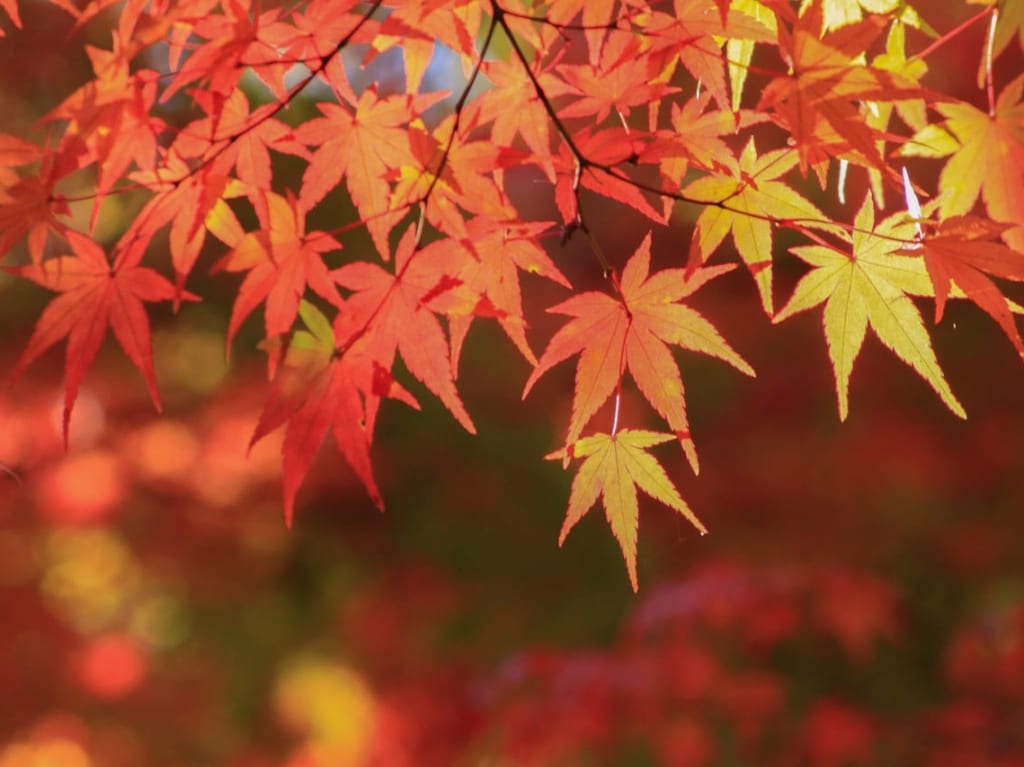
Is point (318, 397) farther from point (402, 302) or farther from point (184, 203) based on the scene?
point (184, 203)

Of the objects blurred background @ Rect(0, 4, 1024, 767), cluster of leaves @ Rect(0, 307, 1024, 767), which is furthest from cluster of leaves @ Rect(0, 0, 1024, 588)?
blurred background @ Rect(0, 4, 1024, 767)

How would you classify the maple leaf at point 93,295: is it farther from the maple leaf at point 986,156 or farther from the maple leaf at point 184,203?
the maple leaf at point 986,156

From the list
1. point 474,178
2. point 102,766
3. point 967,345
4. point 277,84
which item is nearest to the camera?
point 474,178

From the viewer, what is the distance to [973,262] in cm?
71

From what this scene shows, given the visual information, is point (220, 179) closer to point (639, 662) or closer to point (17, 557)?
point (639, 662)

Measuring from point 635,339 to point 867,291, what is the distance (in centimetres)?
17

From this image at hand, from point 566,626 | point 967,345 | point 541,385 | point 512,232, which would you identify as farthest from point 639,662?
point 512,232

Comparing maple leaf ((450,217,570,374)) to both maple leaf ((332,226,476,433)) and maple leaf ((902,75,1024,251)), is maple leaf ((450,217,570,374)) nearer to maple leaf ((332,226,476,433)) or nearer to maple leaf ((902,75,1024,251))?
maple leaf ((332,226,476,433))

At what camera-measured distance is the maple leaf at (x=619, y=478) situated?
78 cm

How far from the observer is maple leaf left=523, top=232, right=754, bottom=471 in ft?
2.58

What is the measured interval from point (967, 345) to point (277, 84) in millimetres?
2651

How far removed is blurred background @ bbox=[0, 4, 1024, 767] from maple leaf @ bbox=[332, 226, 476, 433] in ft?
6.62

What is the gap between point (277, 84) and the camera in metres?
0.91

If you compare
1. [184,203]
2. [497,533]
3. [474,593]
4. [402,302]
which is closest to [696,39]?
[402,302]
